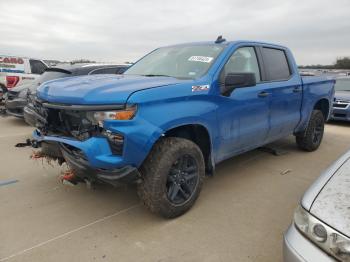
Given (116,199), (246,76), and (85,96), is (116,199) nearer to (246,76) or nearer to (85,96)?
(85,96)

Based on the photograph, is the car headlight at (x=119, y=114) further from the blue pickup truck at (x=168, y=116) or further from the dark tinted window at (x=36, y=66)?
the dark tinted window at (x=36, y=66)

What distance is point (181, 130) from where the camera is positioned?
11.0ft

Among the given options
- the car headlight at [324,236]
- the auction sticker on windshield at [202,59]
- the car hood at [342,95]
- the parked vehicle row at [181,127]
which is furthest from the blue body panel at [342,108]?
the car headlight at [324,236]

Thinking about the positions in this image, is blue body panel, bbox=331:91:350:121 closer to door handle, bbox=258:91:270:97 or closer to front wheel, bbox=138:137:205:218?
door handle, bbox=258:91:270:97

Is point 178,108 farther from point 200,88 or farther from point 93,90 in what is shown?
point 93,90

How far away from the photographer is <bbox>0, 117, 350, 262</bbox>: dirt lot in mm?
2758

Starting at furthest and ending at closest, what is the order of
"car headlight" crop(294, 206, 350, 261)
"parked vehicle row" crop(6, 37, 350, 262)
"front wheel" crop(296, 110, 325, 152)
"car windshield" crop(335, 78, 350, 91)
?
"car windshield" crop(335, 78, 350, 91) → "front wheel" crop(296, 110, 325, 152) → "parked vehicle row" crop(6, 37, 350, 262) → "car headlight" crop(294, 206, 350, 261)

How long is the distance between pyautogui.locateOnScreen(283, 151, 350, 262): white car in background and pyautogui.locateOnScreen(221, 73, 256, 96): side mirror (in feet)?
5.16

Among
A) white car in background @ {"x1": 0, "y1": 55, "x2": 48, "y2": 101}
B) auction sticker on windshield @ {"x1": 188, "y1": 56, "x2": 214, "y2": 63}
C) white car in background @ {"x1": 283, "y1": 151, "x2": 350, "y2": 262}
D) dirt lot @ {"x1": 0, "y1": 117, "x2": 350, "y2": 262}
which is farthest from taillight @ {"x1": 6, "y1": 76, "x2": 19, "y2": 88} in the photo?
white car in background @ {"x1": 283, "y1": 151, "x2": 350, "y2": 262}

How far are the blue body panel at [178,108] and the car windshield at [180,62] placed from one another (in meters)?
0.15

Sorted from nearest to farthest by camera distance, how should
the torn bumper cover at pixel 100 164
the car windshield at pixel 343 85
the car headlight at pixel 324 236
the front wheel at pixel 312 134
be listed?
the car headlight at pixel 324 236, the torn bumper cover at pixel 100 164, the front wheel at pixel 312 134, the car windshield at pixel 343 85

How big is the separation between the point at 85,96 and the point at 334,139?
5.95m

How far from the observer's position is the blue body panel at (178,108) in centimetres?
277

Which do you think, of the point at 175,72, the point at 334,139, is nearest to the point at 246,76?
the point at 175,72
